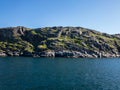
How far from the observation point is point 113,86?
89.8 metres

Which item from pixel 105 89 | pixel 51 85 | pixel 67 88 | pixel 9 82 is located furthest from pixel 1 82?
pixel 105 89

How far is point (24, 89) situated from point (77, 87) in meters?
19.8

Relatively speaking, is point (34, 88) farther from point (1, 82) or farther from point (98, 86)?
point (98, 86)

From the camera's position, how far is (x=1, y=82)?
89688 mm

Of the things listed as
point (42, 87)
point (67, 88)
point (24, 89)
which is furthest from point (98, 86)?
point (24, 89)

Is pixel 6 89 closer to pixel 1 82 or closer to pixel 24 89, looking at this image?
pixel 24 89

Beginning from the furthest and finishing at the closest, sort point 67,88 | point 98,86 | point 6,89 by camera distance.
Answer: point 98,86
point 67,88
point 6,89

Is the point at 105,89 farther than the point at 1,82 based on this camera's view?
No

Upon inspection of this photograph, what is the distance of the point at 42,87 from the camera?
84.6 m

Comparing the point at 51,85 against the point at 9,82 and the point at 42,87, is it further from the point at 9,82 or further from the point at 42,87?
the point at 9,82

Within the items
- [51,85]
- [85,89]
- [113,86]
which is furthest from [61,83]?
[113,86]

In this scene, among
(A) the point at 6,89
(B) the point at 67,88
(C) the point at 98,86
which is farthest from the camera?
(C) the point at 98,86

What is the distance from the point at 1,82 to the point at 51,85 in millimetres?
19473

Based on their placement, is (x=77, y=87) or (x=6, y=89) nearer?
(x=6, y=89)
